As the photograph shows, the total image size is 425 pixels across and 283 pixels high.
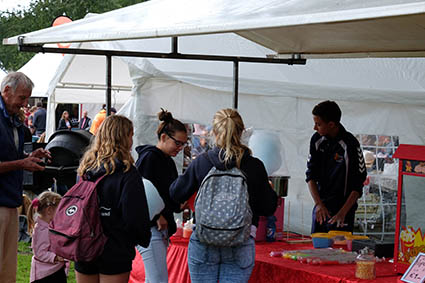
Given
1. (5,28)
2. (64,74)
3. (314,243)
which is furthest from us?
(5,28)

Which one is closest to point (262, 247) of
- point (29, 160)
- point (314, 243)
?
point (314, 243)

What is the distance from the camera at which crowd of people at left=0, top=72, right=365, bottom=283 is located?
12.1 ft

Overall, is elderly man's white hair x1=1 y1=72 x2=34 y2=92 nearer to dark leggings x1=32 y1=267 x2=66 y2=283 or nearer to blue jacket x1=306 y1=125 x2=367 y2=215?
dark leggings x1=32 y1=267 x2=66 y2=283

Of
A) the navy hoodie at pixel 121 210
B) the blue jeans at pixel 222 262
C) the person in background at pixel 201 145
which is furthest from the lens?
the person in background at pixel 201 145

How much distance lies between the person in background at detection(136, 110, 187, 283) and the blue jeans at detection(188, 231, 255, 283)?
58 centimetres

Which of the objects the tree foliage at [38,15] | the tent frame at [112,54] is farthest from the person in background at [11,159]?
the tree foliage at [38,15]

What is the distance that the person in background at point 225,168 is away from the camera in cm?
381

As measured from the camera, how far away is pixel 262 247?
4949mm

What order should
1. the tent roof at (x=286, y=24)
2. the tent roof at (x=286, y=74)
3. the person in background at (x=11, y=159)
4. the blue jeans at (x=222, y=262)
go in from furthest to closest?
the tent roof at (x=286, y=74), the person in background at (x=11, y=159), the blue jeans at (x=222, y=262), the tent roof at (x=286, y=24)

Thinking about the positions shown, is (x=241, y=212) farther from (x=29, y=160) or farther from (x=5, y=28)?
(x=5, y=28)

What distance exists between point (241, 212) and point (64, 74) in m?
8.84

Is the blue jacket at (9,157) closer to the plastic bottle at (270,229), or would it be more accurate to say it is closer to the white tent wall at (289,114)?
the plastic bottle at (270,229)

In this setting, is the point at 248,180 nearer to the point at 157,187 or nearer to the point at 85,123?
the point at 157,187

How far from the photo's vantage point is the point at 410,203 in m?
3.83
